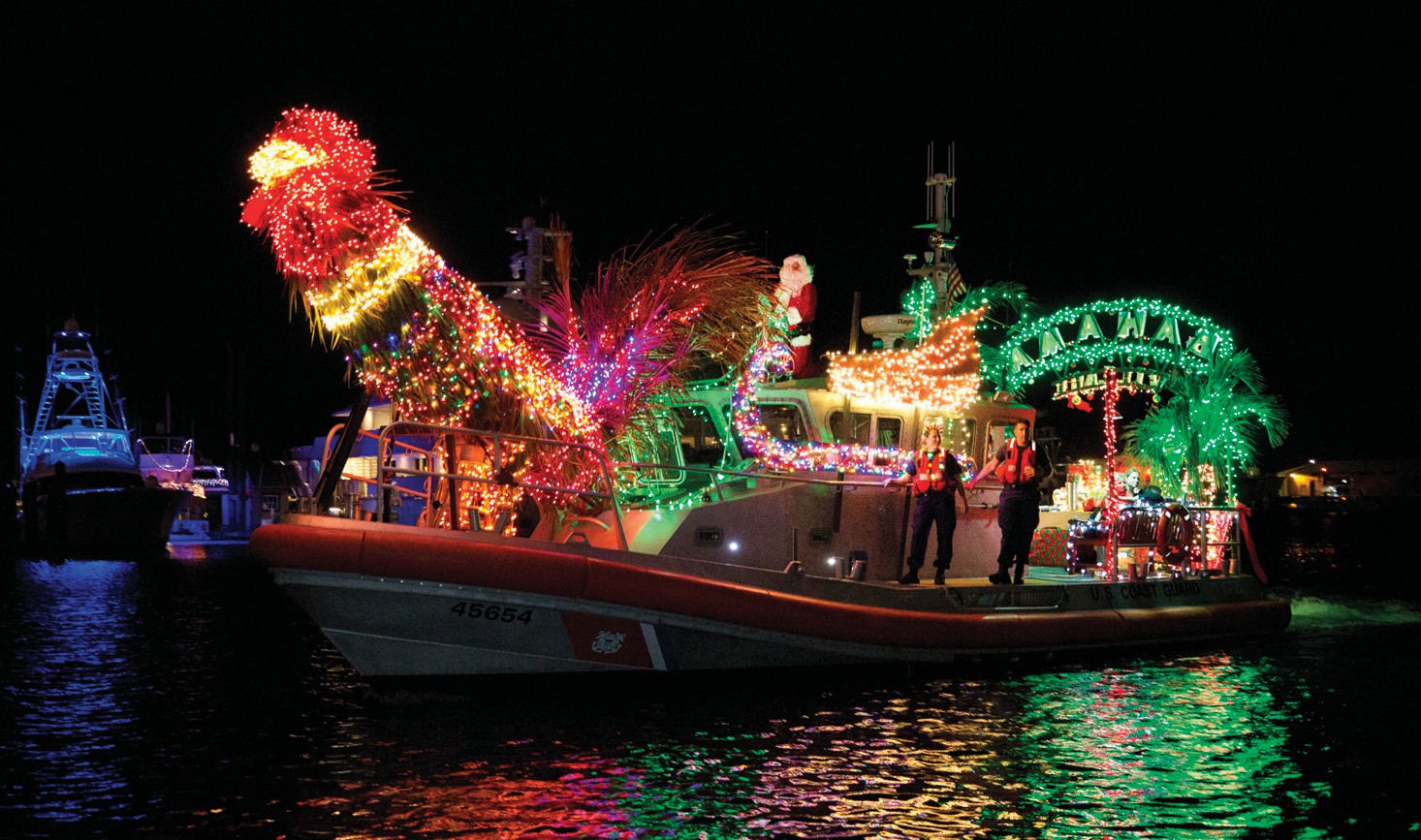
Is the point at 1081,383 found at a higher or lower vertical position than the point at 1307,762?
higher

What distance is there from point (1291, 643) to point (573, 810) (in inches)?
417

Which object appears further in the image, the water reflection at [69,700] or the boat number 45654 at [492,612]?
the boat number 45654 at [492,612]

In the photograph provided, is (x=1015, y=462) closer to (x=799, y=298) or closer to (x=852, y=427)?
(x=852, y=427)

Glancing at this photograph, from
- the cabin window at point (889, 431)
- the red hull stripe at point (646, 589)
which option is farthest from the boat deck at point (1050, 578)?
the cabin window at point (889, 431)

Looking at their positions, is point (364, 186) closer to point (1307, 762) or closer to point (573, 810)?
point (573, 810)

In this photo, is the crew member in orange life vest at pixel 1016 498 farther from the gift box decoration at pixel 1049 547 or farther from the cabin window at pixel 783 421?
the gift box decoration at pixel 1049 547

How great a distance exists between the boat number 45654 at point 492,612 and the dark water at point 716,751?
0.70m

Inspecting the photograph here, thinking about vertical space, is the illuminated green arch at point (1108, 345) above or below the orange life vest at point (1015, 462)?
above

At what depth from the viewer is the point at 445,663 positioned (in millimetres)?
9227

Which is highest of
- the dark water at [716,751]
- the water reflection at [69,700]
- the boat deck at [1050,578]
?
the boat deck at [1050,578]

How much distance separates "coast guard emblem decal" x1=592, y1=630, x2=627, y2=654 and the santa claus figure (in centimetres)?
373

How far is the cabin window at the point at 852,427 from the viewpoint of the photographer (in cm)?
1138

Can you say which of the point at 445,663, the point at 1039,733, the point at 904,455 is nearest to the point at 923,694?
the point at 1039,733

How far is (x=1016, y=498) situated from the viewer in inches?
445
